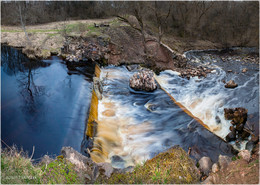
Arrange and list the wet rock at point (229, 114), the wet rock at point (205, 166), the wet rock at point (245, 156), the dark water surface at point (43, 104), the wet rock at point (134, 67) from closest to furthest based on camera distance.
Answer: the wet rock at point (205, 166)
the wet rock at point (245, 156)
the dark water surface at point (43, 104)
the wet rock at point (229, 114)
the wet rock at point (134, 67)

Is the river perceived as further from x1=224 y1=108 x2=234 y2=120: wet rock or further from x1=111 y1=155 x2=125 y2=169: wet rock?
x1=224 y1=108 x2=234 y2=120: wet rock

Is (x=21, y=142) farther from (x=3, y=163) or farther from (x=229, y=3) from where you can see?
(x=229, y=3)

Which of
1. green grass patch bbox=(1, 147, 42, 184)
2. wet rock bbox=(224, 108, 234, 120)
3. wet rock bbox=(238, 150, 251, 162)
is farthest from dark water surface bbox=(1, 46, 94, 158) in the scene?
wet rock bbox=(224, 108, 234, 120)

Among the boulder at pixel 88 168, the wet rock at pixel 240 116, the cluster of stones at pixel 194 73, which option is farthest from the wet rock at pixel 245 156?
the cluster of stones at pixel 194 73

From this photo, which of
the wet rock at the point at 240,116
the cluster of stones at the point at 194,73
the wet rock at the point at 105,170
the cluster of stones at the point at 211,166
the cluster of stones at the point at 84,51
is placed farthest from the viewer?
the cluster of stones at the point at 84,51

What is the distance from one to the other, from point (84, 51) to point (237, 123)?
12.7 m

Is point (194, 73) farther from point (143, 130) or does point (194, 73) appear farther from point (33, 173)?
point (33, 173)

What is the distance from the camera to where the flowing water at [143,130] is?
614cm

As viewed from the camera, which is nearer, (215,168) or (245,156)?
(215,168)

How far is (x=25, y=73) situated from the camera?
1202 centimetres

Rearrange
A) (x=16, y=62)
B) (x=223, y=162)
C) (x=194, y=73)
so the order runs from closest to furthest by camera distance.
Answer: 1. (x=223, y=162)
2. (x=16, y=62)
3. (x=194, y=73)

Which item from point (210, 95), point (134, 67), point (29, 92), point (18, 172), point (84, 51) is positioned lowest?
point (210, 95)

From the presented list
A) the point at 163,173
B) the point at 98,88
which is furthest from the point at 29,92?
the point at 163,173

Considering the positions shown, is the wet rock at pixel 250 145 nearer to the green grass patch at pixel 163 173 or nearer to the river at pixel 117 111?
the river at pixel 117 111
